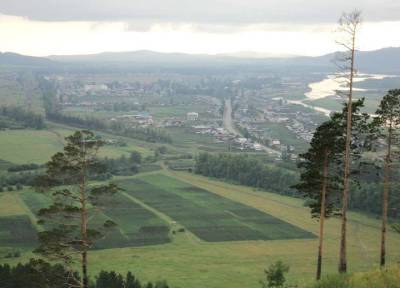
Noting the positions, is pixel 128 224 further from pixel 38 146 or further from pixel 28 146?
pixel 28 146

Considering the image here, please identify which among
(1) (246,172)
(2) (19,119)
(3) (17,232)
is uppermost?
(2) (19,119)

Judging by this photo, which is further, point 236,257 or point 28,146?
point 28,146

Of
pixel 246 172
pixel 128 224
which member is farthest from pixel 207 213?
pixel 246 172

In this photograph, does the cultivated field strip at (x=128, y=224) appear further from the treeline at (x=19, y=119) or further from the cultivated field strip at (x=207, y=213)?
the treeline at (x=19, y=119)

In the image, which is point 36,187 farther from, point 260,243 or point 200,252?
point 260,243

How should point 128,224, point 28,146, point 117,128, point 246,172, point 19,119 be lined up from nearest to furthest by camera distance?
point 128,224
point 246,172
point 28,146
point 117,128
point 19,119
